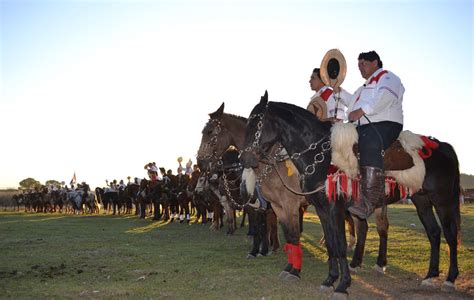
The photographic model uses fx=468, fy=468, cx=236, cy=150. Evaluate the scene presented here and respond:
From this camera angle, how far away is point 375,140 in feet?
22.8

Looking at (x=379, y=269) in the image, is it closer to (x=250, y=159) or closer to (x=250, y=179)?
(x=250, y=179)

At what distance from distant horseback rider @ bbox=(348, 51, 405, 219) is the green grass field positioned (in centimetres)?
177

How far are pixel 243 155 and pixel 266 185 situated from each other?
2.14 metres

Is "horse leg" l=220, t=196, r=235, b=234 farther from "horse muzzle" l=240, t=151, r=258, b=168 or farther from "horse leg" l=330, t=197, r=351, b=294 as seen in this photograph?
"horse leg" l=330, t=197, r=351, b=294

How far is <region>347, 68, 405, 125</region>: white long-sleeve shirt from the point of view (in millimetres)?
7109

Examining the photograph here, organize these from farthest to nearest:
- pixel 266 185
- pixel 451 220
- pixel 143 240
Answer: pixel 143 240
pixel 266 185
pixel 451 220

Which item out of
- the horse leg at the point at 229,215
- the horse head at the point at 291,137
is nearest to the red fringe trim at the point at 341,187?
the horse head at the point at 291,137

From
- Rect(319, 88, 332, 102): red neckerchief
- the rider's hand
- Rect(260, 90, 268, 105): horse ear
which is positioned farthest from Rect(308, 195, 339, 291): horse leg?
Rect(319, 88, 332, 102): red neckerchief

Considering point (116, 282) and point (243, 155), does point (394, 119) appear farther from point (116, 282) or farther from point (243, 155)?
point (116, 282)

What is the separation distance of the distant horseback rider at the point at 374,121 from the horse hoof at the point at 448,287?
1859 mm

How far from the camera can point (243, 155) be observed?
7.58 meters

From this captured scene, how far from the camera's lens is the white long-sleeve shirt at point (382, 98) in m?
7.11

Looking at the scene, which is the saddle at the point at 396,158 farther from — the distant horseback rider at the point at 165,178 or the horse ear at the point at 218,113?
the distant horseback rider at the point at 165,178

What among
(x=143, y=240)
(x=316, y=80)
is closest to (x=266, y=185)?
(x=316, y=80)
